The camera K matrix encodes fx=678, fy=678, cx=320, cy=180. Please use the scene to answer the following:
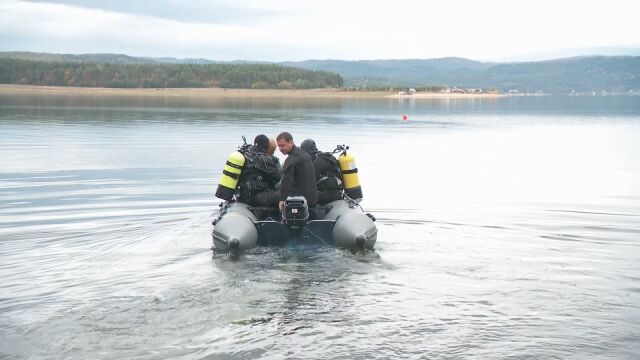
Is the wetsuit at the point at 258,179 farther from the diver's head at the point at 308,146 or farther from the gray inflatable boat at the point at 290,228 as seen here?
the diver's head at the point at 308,146

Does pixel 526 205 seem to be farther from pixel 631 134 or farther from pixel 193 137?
pixel 631 134

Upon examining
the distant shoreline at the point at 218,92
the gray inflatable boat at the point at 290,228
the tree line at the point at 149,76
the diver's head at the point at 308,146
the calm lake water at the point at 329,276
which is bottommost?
the calm lake water at the point at 329,276

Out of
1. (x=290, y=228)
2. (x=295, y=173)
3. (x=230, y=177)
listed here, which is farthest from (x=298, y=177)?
(x=230, y=177)

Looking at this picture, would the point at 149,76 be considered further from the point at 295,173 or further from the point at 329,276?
the point at 329,276

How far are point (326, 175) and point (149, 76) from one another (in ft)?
489

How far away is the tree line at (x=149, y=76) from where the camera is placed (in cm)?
14702

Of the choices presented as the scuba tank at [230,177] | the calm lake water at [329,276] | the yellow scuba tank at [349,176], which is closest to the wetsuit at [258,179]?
the scuba tank at [230,177]

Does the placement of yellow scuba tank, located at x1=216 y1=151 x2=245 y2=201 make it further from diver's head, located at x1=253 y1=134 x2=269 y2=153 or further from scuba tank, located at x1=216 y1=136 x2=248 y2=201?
diver's head, located at x1=253 y1=134 x2=269 y2=153

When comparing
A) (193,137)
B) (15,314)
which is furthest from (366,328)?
(193,137)

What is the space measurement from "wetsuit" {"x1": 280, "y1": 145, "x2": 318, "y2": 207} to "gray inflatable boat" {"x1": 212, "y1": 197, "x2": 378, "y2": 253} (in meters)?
0.31

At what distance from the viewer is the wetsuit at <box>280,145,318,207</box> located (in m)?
11.5

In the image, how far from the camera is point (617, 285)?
9.53 m

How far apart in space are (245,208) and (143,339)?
16.7ft

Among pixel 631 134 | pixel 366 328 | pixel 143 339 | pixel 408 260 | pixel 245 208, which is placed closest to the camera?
pixel 143 339
